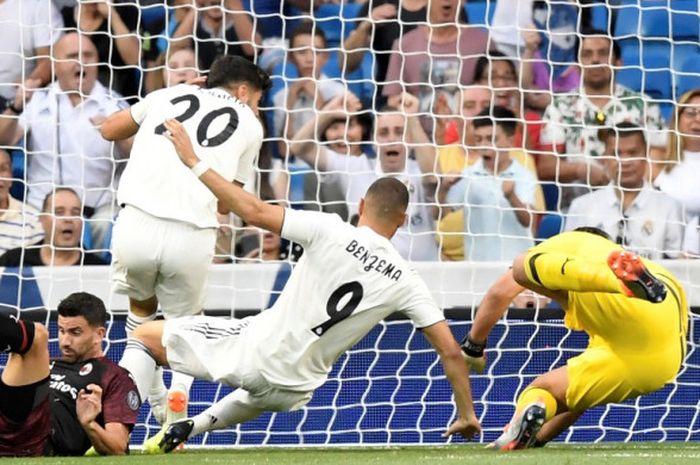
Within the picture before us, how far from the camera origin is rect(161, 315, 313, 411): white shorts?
6.43m

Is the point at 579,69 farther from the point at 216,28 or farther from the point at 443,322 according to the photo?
the point at 443,322

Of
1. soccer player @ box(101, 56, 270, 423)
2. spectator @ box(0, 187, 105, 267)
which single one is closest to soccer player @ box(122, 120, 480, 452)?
soccer player @ box(101, 56, 270, 423)

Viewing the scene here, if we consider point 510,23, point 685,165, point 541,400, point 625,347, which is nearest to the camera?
point 541,400

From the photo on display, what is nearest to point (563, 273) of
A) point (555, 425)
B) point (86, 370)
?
point (555, 425)

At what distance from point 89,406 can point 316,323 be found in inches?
38.6

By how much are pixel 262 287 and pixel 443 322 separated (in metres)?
2.16

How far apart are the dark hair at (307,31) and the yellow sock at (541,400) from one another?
4009 millimetres

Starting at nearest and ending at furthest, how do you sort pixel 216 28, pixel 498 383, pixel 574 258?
1. pixel 574 258
2. pixel 498 383
3. pixel 216 28

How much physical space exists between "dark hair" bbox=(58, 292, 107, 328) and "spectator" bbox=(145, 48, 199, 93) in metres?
3.39

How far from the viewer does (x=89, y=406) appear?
6090 mm

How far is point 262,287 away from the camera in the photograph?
333 inches

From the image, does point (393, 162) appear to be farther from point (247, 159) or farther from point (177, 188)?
point (177, 188)

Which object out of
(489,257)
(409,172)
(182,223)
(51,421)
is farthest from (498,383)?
(51,421)

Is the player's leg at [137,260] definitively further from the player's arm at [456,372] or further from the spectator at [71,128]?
the spectator at [71,128]
